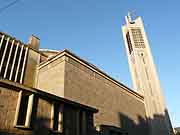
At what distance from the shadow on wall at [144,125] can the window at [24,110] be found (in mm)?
12216

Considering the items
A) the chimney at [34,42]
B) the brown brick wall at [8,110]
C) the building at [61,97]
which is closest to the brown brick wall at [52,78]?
the building at [61,97]

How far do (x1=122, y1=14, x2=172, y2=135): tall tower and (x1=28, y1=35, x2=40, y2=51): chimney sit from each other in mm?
16384

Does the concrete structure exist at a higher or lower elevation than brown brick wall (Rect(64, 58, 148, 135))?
lower

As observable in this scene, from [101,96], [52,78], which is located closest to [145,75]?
[101,96]

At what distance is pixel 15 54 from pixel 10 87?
32.5 ft

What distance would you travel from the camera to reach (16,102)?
668 cm

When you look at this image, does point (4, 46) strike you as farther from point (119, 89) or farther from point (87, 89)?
point (119, 89)

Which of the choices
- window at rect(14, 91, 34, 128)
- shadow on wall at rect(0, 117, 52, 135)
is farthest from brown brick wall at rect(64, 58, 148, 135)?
window at rect(14, 91, 34, 128)

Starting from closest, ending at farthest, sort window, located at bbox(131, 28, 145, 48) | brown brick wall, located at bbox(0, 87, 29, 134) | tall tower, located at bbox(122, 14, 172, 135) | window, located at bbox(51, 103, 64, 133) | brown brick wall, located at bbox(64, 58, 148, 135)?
brown brick wall, located at bbox(0, 87, 29, 134), window, located at bbox(51, 103, 64, 133), brown brick wall, located at bbox(64, 58, 148, 135), tall tower, located at bbox(122, 14, 172, 135), window, located at bbox(131, 28, 145, 48)

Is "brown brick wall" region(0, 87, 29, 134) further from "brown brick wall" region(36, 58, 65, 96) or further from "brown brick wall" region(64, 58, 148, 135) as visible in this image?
"brown brick wall" region(64, 58, 148, 135)

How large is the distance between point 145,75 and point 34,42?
19.7 m

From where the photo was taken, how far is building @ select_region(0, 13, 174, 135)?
22.0 ft

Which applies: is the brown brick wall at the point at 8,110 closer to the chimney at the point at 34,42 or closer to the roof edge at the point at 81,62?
the roof edge at the point at 81,62

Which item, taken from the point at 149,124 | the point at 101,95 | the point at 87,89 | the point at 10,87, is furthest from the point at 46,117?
the point at 149,124
